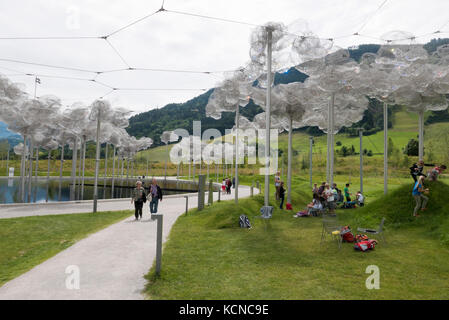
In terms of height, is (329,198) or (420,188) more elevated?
(420,188)

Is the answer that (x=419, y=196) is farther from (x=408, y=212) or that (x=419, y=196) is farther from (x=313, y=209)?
(x=313, y=209)

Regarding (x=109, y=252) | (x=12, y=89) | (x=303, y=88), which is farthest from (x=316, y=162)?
(x=109, y=252)

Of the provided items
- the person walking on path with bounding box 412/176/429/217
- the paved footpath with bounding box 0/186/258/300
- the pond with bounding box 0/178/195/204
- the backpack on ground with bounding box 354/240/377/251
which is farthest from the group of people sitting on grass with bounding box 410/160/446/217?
the pond with bounding box 0/178/195/204

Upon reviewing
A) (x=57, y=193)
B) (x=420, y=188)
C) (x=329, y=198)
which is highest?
(x=420, y=188)

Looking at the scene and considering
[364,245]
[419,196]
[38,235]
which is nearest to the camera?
[364,245]

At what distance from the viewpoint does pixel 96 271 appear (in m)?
5.81

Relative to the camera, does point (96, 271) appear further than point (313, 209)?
No

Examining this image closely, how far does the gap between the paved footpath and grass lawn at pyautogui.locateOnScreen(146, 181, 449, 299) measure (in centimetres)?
49

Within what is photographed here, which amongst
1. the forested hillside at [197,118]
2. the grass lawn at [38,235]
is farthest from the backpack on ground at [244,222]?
the forested hillside at [197,118]

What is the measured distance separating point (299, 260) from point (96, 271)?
460 centimetres

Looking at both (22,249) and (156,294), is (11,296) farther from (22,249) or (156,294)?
(22,249)

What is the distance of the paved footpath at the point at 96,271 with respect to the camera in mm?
4703

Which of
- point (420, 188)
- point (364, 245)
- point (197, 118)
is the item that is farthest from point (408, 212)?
point (197, 118)
